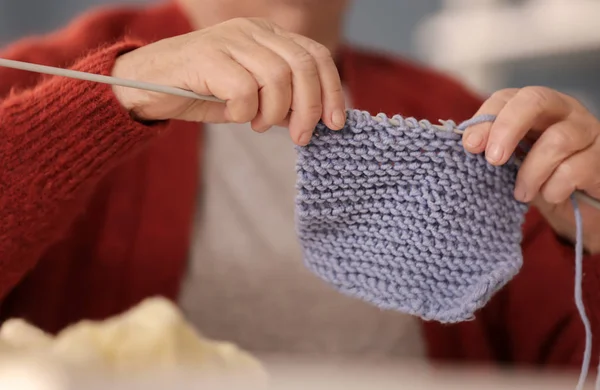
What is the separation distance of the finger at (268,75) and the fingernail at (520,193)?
0.76 feet

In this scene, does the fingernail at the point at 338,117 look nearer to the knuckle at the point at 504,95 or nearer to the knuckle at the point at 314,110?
the knuckle at the point at 314,110

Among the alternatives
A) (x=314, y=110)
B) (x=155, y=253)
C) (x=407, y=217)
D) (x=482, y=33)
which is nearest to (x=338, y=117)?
(x=314, y=110)

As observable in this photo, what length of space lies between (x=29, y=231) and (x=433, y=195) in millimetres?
363

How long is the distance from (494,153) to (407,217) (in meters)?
0.09

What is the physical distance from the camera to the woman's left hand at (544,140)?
49cm

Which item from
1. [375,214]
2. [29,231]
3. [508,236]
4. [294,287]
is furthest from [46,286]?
[508,236]

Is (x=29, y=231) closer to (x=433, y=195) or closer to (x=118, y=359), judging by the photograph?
(x=118, y=359)

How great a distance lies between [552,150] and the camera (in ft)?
1.65

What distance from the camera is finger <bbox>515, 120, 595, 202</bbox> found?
50 cm

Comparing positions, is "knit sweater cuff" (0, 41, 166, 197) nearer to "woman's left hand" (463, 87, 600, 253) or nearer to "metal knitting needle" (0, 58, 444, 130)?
"metal knitting needle" (0, 58, 444, 130)

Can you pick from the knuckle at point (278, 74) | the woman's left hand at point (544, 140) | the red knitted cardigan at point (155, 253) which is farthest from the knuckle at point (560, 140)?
the knuckle at point (278, 74)

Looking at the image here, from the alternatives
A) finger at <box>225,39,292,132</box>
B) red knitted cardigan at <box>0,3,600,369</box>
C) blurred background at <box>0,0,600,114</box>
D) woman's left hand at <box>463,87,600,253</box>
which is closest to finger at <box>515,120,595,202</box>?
woman's left hand at <box>463,87,600,253</box>

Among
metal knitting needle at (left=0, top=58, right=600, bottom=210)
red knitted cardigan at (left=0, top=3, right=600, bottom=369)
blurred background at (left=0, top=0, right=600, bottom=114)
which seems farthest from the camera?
blurred background at (left=0, top=0, right=600, bottom=114)

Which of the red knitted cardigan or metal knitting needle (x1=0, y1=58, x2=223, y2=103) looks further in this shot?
the red knitted cardigan
